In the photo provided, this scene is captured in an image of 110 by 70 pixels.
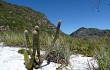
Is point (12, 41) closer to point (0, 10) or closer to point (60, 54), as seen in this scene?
point (60, 54)

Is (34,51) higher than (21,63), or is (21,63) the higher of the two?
(34,51)

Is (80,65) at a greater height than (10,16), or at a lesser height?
lesser

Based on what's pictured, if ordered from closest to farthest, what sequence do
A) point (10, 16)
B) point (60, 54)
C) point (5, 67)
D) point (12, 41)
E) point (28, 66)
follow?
1. point (28, 66)
2. point (5, 67)
3. point (60, 54)
4. point (12, 41)
5. point (10, 16)

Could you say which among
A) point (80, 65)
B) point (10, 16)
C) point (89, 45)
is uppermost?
point (10, 16)

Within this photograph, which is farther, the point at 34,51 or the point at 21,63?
the point at 21,63

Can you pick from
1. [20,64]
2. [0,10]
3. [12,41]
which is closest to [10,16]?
[0,10]

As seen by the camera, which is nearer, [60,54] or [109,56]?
[109,56]

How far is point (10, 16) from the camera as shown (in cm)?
8719

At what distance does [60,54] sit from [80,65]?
3.01 ft

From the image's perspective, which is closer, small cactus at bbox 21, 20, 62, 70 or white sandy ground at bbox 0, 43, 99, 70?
small cactus at bbox 21, 20, 62, 70

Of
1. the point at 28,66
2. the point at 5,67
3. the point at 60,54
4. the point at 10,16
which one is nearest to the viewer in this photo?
the point at 28,66

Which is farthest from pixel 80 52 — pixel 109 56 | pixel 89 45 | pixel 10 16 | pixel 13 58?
pixel 10 16

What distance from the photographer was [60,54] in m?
8.90

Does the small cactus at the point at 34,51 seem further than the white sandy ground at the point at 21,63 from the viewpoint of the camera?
No
